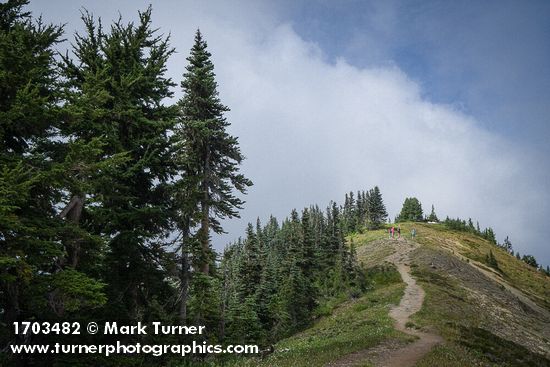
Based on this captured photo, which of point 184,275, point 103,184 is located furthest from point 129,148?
point 184,275

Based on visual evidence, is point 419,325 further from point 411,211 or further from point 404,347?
point 411,211

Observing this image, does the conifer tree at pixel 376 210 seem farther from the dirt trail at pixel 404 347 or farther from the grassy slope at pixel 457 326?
the dirt trail at pixel 404 347

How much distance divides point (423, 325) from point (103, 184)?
72.7 ft

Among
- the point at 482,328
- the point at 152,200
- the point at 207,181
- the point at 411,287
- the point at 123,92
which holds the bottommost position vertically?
the point at 482,328

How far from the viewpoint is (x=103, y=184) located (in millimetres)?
12312

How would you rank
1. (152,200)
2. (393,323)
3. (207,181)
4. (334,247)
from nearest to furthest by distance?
1. (152,200)
2. (207,181)
3. (393,323)
4. (334,247)

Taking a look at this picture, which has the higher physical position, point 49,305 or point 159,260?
point 159,260

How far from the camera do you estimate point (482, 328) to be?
1056 inches

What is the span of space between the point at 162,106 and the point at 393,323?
21.0 m

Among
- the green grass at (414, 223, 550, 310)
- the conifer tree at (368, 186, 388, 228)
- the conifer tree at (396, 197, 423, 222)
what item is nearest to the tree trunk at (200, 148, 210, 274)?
the green grass at (414, 223, 550, 310)

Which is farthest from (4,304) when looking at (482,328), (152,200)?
(482,328)

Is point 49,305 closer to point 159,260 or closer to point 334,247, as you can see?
point 159,260

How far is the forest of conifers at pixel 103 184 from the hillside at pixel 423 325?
589 centimetres

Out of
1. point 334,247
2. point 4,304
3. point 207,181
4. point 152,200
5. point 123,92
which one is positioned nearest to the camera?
point 4,304
